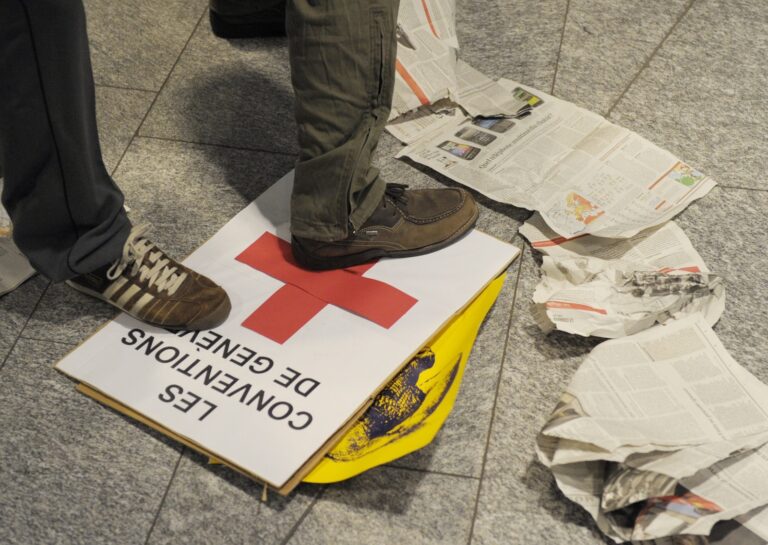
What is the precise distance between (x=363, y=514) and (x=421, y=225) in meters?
0.40

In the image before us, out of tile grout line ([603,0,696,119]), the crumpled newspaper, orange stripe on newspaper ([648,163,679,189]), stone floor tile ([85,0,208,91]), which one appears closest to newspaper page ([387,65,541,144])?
tile grout line ([603,0,696,119])

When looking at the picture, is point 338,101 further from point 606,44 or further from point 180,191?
point 606,44

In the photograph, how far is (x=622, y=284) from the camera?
3.73ft

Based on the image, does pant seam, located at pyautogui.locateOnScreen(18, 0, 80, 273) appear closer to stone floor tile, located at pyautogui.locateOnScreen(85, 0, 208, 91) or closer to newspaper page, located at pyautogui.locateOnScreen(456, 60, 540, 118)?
stone floor tile, located at pyautogui.locateOnScreen(85, 0, 208, 91)

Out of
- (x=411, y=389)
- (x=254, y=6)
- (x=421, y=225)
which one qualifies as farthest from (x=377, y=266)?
(x=254, y=6)

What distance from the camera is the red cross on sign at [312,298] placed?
1.11 metres

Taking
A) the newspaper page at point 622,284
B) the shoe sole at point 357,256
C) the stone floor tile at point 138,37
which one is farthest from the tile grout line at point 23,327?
the newspaper page at point 622,284

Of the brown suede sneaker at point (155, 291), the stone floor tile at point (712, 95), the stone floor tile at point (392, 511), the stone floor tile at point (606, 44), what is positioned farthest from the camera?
the stone floor tile at point (606, 44)

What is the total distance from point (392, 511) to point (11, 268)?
25.4 inches

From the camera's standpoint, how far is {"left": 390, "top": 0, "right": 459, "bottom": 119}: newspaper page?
140 cm

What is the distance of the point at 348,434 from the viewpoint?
101cm

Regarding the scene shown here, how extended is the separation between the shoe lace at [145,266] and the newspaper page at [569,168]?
428 millimetres

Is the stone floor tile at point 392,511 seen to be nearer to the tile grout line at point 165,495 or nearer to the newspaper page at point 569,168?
the tile grout line at point 165,495

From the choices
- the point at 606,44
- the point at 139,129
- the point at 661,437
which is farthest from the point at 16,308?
the point at 606,44
